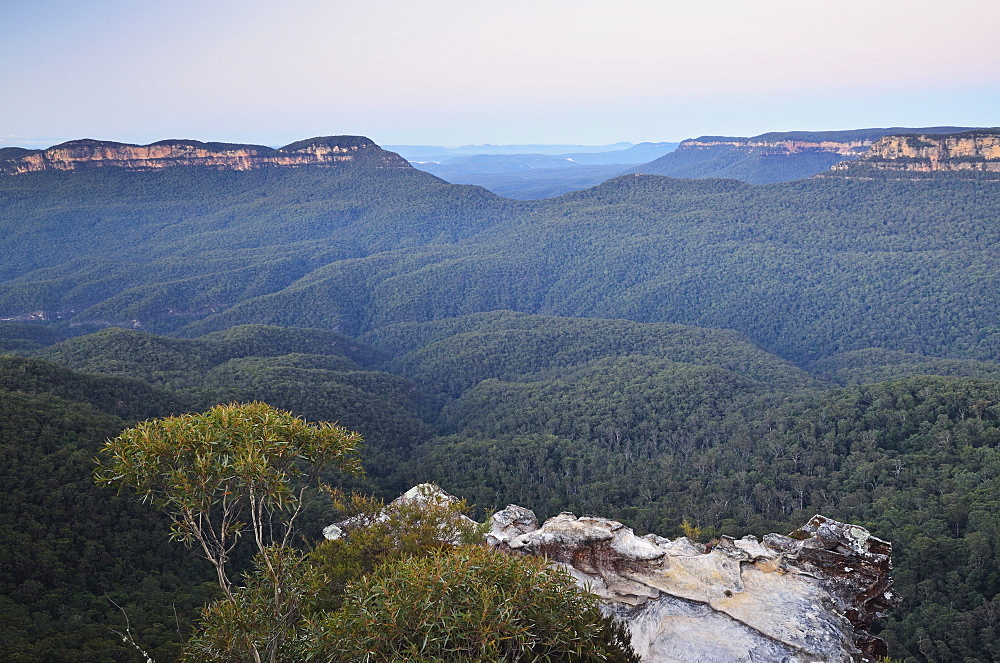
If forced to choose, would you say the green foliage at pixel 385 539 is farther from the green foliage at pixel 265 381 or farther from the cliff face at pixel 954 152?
the cliff face at pixel 954 152

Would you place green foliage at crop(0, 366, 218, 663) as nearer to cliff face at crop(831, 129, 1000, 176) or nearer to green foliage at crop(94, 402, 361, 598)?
green foliage at crop(94, 402, 361, 598)

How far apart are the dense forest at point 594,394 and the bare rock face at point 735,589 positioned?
41.2 ft

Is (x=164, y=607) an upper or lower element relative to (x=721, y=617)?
lower

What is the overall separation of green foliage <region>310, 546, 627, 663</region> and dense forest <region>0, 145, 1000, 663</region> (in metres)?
20.0

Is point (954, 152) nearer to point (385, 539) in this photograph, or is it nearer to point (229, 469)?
point (385, 539)

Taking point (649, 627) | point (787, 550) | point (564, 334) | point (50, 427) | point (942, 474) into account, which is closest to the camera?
point (649, 627)

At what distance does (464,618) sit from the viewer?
12.4 meters

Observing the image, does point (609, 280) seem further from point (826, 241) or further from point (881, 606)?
point (881, 606)

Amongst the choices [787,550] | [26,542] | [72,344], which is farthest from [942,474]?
[72,344]

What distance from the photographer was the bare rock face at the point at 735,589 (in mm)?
21219

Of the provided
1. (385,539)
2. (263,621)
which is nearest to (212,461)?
(263,621)

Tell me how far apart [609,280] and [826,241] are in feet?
223

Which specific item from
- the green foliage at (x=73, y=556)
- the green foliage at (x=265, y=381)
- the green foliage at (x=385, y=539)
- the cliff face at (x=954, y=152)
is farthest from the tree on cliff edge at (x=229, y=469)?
the cliff face at (x=954, y=152)

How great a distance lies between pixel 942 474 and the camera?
5588 cm
